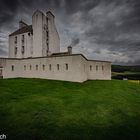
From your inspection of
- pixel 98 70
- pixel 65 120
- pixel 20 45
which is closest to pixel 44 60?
pixel 98 70

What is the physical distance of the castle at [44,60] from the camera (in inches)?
1102

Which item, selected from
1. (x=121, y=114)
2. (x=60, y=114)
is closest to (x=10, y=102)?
(x=60, y=114)

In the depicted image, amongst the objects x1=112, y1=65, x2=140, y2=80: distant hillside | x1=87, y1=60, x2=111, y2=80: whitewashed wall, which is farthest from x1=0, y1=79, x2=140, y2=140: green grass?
x1=112, y1=65, x2=140, y2=80: distant hillside

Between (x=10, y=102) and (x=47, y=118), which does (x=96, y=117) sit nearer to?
(x=47, y=118)

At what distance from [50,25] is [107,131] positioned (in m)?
38.7

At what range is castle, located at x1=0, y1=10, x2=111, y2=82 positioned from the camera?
28.0 m

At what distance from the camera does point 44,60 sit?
3095 cm

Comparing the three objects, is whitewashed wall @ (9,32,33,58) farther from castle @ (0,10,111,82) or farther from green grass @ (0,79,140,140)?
green grass @ (0,79,140,140)

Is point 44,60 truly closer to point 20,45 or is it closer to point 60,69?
point 60,69

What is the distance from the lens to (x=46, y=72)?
101 ft

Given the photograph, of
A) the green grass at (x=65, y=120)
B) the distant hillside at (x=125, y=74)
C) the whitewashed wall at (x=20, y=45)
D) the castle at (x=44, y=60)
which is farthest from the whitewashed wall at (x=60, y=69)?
the distant hillside at (x=125, y=74)

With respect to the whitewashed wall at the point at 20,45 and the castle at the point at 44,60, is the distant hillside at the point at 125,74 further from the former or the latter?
the whitewashed wall at the point at 20,45

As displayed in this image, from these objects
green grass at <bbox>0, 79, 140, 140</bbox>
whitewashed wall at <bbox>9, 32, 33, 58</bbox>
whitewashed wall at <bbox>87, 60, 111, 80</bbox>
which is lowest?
green grass at <bbox>0, 79, 140, 140</bbox>

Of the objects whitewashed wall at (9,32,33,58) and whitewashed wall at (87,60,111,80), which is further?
whitewashed wall at (9,32,33,58)
